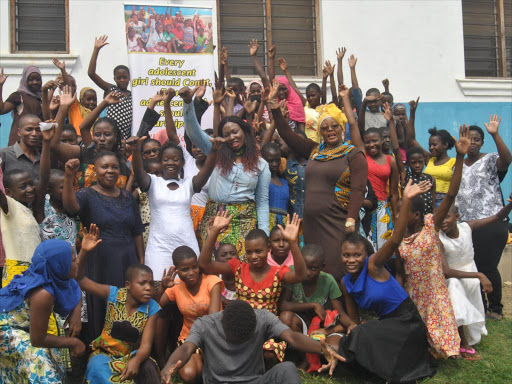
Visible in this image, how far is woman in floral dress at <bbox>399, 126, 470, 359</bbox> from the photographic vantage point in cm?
495

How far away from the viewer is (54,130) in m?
4.89

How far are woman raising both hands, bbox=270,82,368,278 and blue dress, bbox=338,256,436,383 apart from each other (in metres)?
0.39

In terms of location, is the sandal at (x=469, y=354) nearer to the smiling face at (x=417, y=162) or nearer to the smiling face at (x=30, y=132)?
the smiling face at (x=417, y=162)

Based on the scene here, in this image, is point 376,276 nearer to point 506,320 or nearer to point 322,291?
point 322,291

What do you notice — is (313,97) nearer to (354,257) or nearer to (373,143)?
(373,143)

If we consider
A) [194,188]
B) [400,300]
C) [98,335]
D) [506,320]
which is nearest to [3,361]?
[98,335]

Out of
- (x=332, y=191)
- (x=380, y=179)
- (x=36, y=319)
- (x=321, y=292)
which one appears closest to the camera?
(x=36, y=319)

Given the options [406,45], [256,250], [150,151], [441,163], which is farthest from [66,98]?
[406,45]

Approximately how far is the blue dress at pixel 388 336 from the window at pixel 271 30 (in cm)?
562

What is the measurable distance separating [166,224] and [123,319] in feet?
3.16

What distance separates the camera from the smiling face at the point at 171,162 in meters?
5.37

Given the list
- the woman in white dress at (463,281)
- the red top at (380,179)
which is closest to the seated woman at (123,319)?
the woman in white dress at (463,281)

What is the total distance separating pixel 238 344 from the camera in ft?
13.4

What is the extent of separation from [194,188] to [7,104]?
8.90ft
